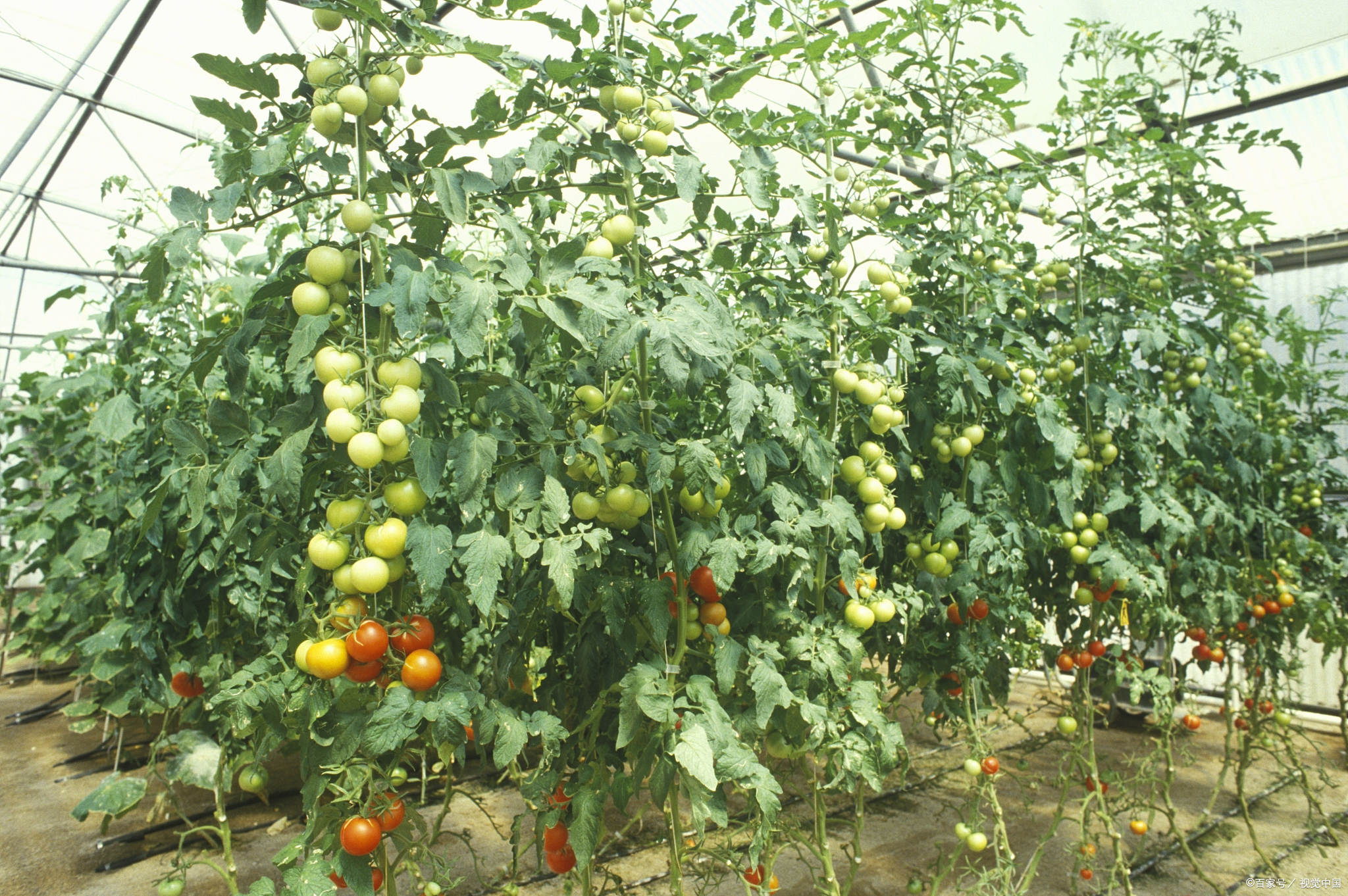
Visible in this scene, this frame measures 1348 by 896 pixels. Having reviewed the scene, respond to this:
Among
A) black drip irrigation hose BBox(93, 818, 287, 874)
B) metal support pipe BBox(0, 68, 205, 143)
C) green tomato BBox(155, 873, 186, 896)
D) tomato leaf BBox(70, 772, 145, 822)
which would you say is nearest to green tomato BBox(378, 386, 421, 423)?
green tomato BBox(155, 873, 186, 896)

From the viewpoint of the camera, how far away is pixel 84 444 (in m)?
3.49

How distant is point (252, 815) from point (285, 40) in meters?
3.53

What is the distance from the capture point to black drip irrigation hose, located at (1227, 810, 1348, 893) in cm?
244

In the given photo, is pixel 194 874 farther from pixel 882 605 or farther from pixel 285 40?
pixel 285 40

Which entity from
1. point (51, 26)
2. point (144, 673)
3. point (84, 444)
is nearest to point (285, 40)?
point (51, 26)

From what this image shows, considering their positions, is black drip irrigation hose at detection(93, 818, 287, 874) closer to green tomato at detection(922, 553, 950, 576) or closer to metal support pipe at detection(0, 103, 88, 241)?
green tomato at detection(922, 553, 950, 576)

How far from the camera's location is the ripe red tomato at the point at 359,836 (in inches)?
40.6

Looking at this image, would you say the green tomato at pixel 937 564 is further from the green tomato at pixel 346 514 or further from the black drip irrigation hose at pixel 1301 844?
the black drip irrigation hose at pixel 1301 844

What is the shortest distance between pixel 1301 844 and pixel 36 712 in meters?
5.88

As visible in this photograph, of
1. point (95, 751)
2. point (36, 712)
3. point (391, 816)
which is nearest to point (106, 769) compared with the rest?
point (95, 751)

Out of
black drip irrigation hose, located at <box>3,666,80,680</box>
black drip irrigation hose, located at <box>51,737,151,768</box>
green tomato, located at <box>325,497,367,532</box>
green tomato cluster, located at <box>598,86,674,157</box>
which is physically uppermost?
green tomato cluster, located at <box>598,86,674,157</box>

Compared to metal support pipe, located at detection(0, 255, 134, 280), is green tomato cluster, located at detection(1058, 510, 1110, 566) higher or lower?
lower

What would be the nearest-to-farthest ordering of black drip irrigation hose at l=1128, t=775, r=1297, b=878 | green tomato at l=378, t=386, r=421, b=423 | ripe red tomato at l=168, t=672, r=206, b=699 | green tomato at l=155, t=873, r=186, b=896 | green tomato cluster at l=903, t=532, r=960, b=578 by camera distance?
green tomato at l=378, t=386, r=421, b=423
green tomato cluster at l=903, t=532, r=960, b=578
green tomato at l=155, t=873, r=186, b=896
ripe red tomato at l=168, t=672, r=206, b=699
black drip irrigation hose at l=1128, t=775, r=1297, b=878

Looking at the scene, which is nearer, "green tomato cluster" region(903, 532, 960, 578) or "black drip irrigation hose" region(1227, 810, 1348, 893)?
"green tomato cluster" region(903, 532, 960, 578)
